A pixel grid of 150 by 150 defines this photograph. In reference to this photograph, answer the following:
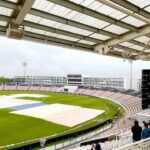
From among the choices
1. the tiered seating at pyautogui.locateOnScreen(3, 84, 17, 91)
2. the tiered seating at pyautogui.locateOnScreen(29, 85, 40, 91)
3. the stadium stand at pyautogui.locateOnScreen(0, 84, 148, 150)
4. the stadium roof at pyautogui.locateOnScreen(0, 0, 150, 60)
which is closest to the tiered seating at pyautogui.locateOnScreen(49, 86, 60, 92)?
the stadium stand at pyautogui.locateOnScreen(0, 84, 148, 150)

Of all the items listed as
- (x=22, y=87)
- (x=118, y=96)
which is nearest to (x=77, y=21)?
(x=118, y=96)

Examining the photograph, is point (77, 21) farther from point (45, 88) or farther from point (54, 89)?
point (45, 88)

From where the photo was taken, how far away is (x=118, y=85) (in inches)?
3826

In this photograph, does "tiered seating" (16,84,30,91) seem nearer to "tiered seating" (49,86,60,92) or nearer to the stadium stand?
the stadium stand

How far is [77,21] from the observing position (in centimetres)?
966

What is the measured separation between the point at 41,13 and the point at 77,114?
27.8 m

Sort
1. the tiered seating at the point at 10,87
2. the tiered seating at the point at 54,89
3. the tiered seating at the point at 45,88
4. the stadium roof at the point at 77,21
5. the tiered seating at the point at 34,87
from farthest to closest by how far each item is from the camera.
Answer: the tiered seating at the point at 10,87 < the tiered seating at the point at 34,87 < the tiered seating at the point at 45,88 < the tiered seating at the point at 54,89 < the stadium roof at the point at 77,21

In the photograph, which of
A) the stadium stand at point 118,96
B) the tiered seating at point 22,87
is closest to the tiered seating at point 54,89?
the stadium stand at point 118,96

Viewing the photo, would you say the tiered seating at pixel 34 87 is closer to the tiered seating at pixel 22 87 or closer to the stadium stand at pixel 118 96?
the stadium stand at pixel 118 96

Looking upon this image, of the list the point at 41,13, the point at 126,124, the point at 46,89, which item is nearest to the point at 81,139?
the point at 126,124

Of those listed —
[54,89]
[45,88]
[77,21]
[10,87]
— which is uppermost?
[77,21]

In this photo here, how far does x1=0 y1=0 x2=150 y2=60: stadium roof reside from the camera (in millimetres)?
8031

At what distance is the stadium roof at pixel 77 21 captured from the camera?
8.03 meters

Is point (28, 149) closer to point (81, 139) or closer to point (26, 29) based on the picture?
point (81, 139)
